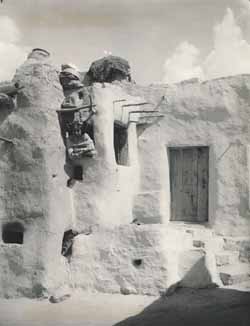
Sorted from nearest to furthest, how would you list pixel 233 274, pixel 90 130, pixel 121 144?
pixel 233 274 → pixel 90 130 → pixel 121 144


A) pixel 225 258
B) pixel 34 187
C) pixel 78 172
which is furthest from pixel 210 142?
pixel 34 187

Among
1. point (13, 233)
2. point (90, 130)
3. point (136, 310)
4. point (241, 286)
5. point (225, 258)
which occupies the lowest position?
point (136, 310)

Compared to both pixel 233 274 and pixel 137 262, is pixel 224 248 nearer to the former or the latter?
pixel 233 274

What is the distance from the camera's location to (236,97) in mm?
13406

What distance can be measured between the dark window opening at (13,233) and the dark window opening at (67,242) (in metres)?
1.01

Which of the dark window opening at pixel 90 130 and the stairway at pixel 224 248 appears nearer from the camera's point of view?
the stairway at pixel 224 248

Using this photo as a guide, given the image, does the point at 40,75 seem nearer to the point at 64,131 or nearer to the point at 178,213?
the point at 64,131

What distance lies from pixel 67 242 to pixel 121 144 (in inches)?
138

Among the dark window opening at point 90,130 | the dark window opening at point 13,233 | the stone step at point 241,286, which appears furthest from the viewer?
the dark window opening at point 90,130

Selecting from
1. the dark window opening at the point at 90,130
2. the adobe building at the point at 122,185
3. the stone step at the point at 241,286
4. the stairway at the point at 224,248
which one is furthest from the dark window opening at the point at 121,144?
the stone step at the point at 241,286

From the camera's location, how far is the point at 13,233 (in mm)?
11617

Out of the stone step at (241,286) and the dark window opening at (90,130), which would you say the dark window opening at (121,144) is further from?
the stone step at (241,286)

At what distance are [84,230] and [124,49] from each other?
4380mm

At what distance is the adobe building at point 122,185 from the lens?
10867 mm
